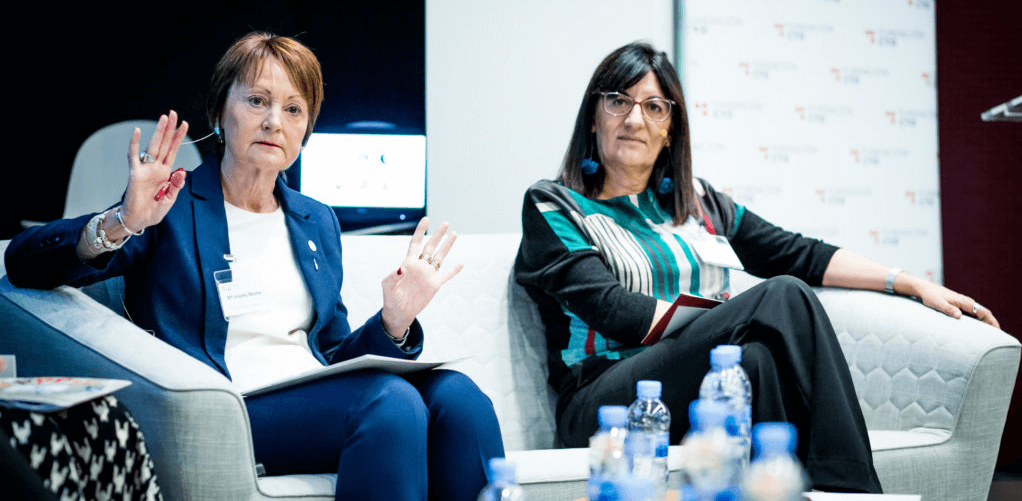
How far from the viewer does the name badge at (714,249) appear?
2.11 m

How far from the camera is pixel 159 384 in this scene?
1288mm

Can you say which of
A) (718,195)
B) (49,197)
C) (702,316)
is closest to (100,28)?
(49,197)

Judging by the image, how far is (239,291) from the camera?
1.63 metres

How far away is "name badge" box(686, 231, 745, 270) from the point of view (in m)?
2.11

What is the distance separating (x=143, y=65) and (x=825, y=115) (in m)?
3.95

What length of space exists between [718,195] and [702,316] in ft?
2.46

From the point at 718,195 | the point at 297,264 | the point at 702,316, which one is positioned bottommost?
the point at 702,316

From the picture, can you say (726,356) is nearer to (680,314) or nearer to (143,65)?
(680,314)

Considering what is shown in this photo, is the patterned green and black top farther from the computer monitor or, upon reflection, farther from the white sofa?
the computer monitor

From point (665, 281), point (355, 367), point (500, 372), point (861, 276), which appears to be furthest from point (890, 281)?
point (355, 367)

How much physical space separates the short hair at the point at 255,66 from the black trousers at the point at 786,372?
924mm

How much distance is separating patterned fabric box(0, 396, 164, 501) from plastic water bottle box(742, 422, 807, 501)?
2.81 feet

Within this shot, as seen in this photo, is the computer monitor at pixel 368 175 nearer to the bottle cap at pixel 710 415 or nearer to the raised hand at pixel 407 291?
the raised hand at pixel 407 291

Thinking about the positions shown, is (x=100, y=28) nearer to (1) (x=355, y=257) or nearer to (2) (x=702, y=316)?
(1) (x=355, y=257)
